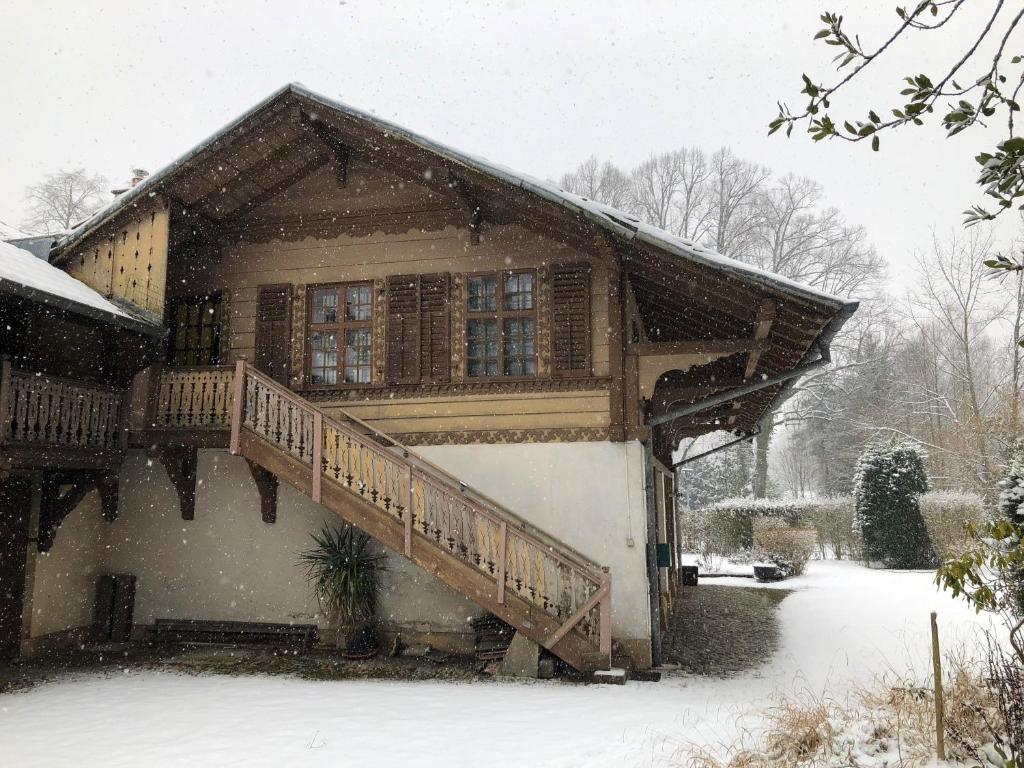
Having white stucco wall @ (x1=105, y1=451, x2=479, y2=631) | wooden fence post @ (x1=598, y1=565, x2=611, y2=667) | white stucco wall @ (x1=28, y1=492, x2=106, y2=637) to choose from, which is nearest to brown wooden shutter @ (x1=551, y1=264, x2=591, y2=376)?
wooden fence post @ (x1=598, y1=565, x2=611, y2=667)

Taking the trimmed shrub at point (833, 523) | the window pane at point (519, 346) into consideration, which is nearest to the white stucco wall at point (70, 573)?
the window pane at point (519, 346)

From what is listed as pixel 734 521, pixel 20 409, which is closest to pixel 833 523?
pixel 734 521

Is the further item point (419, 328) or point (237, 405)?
point (419, 328)

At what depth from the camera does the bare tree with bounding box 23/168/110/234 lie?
2695cm

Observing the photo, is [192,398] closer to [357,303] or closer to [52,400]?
[52,400]

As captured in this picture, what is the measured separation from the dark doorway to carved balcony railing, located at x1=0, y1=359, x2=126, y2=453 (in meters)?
1.25

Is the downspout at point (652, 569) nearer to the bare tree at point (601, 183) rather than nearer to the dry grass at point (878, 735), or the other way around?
the dry grass at point (878, 735)

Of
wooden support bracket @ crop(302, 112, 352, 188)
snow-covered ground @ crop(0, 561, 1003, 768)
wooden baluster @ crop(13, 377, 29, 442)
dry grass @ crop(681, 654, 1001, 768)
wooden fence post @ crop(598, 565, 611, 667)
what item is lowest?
snow-covered ground @ crop(0, 561, 1003, 768)

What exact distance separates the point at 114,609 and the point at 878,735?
1036 cm

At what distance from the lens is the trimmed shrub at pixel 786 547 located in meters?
20.9

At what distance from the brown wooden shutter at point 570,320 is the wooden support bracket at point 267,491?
14.6 ft

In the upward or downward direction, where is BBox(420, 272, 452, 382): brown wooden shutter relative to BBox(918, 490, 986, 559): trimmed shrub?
upward

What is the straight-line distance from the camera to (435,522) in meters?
9.22

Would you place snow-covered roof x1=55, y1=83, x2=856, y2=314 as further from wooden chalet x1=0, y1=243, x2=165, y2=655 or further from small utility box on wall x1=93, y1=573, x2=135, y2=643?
small utility box on wall x1=93, y1=573, x2=135, y2=643
